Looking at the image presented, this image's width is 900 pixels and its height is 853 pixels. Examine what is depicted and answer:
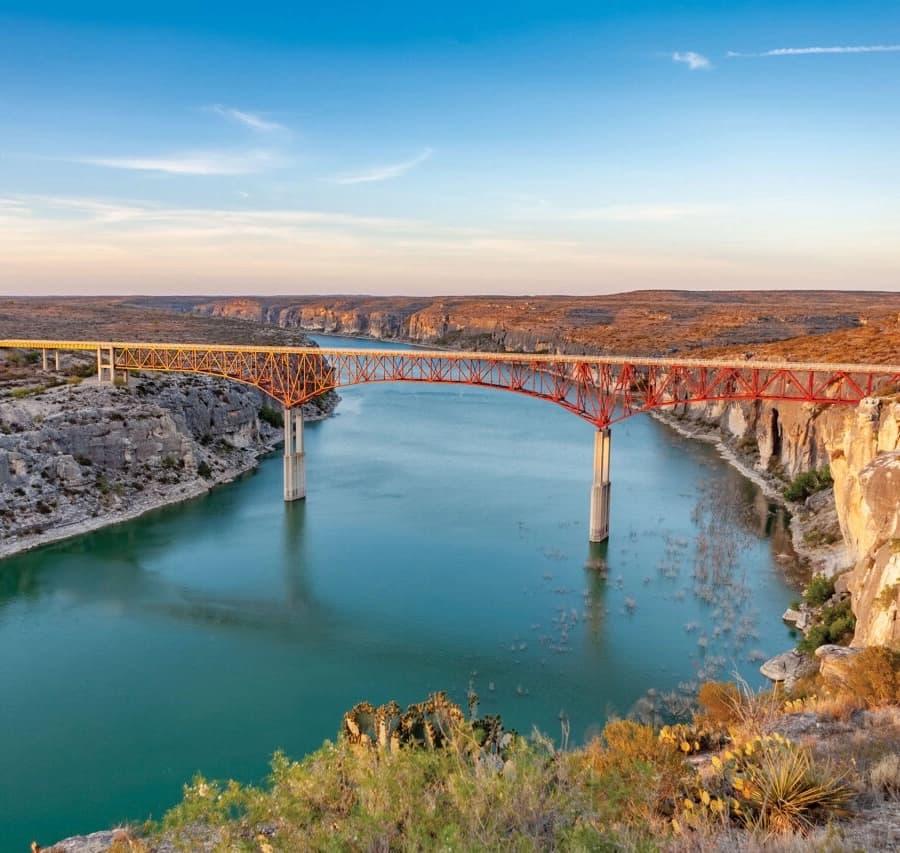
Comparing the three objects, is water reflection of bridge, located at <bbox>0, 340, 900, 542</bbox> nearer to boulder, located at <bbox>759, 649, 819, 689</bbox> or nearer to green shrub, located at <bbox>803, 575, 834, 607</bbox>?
green shrub, located at <bbox>803, 575, 834, 607</bbox>

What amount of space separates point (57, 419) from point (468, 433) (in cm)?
2758

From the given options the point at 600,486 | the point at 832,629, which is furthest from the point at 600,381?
the point at 832,629

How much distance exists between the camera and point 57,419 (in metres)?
34.4

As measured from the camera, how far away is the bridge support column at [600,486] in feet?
92.8

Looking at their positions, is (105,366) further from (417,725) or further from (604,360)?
(417,725)

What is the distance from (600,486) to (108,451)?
869 inches

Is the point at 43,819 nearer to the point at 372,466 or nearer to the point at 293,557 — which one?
the point at 293,557

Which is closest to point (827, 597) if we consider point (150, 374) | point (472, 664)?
point (472, 664)

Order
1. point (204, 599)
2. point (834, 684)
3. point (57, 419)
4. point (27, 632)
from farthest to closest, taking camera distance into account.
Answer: point (57, 419) → point (204, 599) → point (27, 632) → point (834, 684)

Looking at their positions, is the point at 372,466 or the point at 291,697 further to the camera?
the point at 372,466

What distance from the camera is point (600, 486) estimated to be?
28328 millimetres

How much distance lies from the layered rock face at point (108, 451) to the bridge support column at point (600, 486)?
63.6ft

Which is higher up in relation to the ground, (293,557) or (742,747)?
(742,747)

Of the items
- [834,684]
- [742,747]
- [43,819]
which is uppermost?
[742,747]
